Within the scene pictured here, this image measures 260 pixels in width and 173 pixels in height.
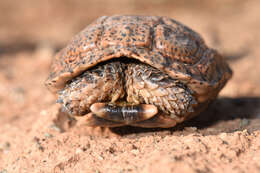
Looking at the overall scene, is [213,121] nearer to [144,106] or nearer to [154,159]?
[144,106]

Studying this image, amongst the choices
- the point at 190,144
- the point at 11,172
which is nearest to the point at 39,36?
the point at 11,172

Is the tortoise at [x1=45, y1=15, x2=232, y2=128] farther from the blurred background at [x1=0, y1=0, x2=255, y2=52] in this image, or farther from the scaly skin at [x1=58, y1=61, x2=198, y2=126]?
the blurred background at [x1=0, y1=0, x2=255, y2=52]

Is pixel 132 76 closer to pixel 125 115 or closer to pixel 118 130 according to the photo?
pixel 125 115

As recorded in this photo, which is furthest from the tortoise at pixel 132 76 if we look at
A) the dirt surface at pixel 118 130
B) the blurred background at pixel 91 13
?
the blurred background at pixel 91 13

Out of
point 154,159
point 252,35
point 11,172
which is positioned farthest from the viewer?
point 252,35

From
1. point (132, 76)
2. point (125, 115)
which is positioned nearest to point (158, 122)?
point (125, 115)
